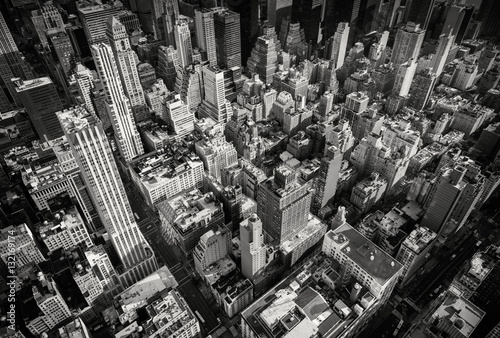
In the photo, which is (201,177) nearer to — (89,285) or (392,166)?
(89,285)

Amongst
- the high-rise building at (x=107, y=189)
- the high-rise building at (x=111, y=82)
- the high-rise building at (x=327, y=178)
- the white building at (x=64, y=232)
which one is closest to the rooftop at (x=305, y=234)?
the high-rise building at (x=327, y=178)

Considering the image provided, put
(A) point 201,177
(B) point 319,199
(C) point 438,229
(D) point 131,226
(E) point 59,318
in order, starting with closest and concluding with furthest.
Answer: (E) point 59,318, (D) point 131,226, (C) point 438,229, (B) point 319,199, (A) point 201,177

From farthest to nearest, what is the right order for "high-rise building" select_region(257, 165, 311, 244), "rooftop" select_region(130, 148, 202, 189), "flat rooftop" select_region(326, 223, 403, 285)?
"rooftop" select_region(130, 148, 202, 189) < "high-rise building" select_region(257, 165, 311, 244) < "flat rooftop" select_region(326, 223, 403, 285)

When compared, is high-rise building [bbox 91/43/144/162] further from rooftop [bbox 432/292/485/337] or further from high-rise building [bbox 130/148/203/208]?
rooftop [bbox 432/292/485/337]

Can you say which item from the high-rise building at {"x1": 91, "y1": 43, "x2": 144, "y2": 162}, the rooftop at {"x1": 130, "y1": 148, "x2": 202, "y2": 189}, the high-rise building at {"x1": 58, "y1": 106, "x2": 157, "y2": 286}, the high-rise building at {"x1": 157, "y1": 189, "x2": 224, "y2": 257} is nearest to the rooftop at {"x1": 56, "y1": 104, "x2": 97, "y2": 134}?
the high-rise building at {"x1": 58, "y1": 106, "x2": 157, "y2": 286}

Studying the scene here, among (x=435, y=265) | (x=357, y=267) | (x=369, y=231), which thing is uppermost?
(x=357, y=267)

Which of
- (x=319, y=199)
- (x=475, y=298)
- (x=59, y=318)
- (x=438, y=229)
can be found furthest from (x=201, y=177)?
(x=475, y=298)

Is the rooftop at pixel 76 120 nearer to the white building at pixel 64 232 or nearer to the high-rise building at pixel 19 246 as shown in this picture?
the white building at pixel 64 232
